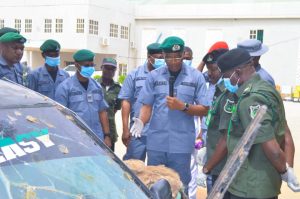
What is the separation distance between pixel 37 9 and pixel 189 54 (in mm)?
34071

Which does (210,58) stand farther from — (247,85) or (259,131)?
(259,131)

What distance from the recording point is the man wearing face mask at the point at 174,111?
13.5 feet

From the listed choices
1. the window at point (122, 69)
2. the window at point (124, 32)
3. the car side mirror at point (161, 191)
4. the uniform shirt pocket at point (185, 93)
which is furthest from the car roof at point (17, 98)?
the window at point (124, 32)

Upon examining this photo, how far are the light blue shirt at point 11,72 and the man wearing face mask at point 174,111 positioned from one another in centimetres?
143

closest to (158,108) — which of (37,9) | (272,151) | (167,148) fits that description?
(167,148)

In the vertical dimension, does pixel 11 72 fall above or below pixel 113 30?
below

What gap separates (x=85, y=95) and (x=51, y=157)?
8.16 feet

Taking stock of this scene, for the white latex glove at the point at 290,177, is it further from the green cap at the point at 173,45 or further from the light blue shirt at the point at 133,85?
the light blue shirt at the point at 133,85

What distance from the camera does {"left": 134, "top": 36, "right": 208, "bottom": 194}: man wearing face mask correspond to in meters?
4.12

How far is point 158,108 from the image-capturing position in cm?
421

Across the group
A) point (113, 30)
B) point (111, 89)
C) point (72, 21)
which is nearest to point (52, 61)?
point (111, 89)

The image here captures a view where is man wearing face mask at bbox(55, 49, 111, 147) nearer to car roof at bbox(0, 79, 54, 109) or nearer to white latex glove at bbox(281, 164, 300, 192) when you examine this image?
car roof at bbox(0, 79, 54, 109)

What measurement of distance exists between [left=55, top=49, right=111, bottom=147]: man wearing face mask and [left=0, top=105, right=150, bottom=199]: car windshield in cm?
201

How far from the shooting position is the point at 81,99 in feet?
15.0
